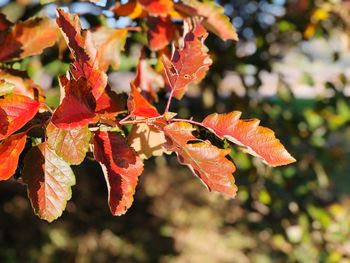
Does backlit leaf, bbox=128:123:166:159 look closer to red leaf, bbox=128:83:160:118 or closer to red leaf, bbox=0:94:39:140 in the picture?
red leaf, bbox=128:83:160:118

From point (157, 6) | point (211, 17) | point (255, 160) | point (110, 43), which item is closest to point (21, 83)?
point (110, 43)

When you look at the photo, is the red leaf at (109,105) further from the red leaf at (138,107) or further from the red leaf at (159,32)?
the red leaf at (159,32)

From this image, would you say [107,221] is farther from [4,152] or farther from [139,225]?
[4,152]

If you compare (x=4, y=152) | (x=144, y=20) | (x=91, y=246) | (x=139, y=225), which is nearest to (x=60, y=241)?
(x=91, y=246)

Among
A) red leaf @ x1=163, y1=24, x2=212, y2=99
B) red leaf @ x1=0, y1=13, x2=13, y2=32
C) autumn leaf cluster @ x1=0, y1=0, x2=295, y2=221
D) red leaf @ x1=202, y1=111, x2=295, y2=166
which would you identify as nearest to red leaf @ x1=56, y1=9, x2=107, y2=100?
autumn leaf cluster @ x1=0, y1=0, x2=295, y2=221

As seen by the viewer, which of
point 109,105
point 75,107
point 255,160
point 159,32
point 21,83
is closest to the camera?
point 75,107

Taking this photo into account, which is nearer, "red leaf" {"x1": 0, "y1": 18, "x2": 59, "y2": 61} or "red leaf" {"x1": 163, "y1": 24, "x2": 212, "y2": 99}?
"red leaf" {"x1": 163, "y1": 24, "x2": 212, "y2": 99}

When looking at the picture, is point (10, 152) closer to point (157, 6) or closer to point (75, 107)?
point (75, 107)
